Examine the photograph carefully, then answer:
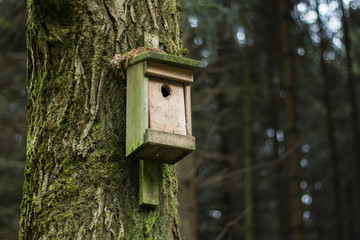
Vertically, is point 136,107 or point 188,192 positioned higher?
point 188,192

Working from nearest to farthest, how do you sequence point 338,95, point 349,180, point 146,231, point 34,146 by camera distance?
1. point 146,231
2. point 34,146
3. point 338,95
4. point 349,180

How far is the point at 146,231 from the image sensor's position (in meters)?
2.03

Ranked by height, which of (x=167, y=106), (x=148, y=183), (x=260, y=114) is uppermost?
(x=260, y=114)

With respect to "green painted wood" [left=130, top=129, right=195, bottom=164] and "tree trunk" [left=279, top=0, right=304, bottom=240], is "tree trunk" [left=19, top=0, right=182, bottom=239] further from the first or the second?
"tree trunk" [left=279, top=0, right=304, bottom=240]

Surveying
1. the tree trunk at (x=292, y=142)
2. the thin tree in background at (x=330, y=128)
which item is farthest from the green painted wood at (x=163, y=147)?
the thin tree in background at (x=330, y=128)

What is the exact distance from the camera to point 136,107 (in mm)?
2078

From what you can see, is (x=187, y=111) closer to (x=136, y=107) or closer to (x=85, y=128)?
(x=136, y=107)

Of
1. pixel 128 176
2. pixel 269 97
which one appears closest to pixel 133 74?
pixel 128 176

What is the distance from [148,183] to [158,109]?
32 centimetres

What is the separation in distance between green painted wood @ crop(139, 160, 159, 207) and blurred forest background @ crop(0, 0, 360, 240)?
417 cm

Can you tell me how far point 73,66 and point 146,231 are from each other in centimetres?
79

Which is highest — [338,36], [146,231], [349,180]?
[338,36]

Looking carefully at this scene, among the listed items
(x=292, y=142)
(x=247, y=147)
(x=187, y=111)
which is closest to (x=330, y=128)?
(x=292, y=142)

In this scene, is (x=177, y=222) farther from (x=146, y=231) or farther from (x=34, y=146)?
(x=34, y=146)
